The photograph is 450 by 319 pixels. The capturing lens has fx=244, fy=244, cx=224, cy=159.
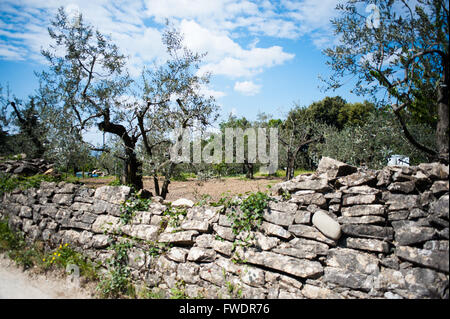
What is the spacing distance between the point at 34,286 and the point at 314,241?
5.62m

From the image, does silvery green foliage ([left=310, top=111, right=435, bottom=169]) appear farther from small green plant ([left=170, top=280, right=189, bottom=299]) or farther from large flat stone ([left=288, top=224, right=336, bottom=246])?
small green plant ([left=170, top=280, right=189, bottom=299])

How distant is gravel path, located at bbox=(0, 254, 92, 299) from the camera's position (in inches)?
186

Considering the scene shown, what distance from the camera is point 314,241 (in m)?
3.92

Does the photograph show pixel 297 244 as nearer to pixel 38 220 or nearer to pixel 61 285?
pixel 61 285

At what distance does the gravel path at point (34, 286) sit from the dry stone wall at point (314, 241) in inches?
29.9

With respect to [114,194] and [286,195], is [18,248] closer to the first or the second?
[114,194]

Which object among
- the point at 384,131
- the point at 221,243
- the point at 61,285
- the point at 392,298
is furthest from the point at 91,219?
the point at 384,131

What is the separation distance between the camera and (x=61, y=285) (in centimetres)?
508

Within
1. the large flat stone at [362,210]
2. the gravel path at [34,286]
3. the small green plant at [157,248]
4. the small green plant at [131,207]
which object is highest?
the large flat stone at [362,210]

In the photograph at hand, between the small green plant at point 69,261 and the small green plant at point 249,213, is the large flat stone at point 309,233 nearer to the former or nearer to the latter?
the small green plant at point 249,213

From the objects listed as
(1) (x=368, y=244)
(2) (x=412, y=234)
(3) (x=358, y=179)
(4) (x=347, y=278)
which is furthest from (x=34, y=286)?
(2) (x=412, y=234)

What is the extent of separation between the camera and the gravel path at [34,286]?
4.73m

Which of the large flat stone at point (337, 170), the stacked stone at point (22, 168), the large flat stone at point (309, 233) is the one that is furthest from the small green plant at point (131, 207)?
the stacked stone at point (22, 168)

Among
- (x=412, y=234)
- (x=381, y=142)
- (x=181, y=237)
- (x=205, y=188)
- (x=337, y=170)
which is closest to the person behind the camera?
(x=412, y=234)
